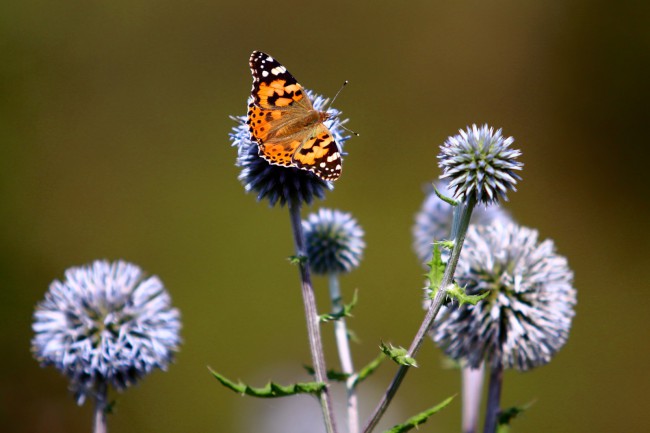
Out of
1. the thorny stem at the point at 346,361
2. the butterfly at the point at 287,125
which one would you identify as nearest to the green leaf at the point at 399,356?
the thorny stem at the point at 346,361

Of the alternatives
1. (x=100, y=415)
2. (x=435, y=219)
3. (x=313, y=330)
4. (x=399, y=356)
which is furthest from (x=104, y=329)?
(x=435, y=219)

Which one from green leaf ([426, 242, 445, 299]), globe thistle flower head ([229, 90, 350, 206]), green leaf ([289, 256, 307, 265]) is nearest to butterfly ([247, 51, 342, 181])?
globe thistle flower head ([229, 90, 350, 206])

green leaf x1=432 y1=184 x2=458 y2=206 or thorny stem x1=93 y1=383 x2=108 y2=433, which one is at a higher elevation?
green leaf x1=432 y1=184 x2=458 y2=206

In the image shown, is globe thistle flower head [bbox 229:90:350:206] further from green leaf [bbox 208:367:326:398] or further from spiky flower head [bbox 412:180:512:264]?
spiky flower head [bbox 412:180:512:264]

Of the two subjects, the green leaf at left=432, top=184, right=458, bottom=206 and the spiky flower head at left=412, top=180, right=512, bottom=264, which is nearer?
the green leaf at left=432, top=184, right=458, bottom=206

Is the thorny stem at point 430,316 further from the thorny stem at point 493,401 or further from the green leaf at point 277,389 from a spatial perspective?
the thorny stem at point 493,401

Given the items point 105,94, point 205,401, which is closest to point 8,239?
point 105,94

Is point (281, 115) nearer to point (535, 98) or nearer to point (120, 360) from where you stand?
point (120, 360)
